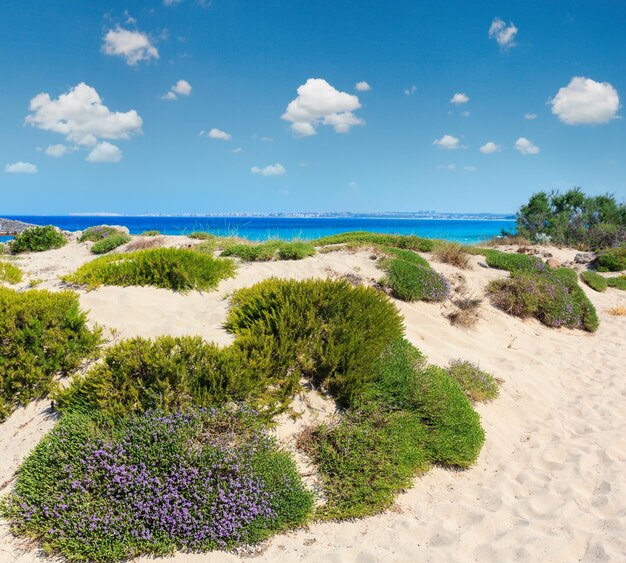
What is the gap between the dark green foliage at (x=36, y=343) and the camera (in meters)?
5.04

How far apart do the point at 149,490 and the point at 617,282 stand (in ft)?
69.2

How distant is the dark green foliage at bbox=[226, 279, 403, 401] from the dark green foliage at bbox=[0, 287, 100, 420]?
83.9 inches

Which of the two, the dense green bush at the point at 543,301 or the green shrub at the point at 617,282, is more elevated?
the dense green bush at the point at 543,301

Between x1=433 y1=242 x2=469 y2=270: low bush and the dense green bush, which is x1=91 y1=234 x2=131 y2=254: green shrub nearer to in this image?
x1=433 y1=242 x2=469 y2=270: low bush

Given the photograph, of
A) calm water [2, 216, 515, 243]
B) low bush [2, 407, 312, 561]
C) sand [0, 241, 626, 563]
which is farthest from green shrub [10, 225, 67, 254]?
low bush [2, 407, 312, 561]

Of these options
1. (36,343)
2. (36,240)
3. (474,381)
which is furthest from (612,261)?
(36,240)

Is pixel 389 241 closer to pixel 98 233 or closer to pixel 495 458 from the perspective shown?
pixel 495 458

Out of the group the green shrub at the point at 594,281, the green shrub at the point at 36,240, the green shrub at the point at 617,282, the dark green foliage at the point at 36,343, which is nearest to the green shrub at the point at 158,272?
the dark green foliage at the point at 36,343

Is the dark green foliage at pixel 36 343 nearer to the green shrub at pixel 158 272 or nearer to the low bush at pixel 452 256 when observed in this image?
the green shrub at pixel 158 272

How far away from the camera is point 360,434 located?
470cm

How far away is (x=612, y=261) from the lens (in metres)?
21.0

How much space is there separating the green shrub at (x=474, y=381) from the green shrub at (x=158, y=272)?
17.0ft

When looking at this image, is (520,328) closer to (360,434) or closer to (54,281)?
(360,434)

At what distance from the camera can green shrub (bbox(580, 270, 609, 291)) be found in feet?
57.9
